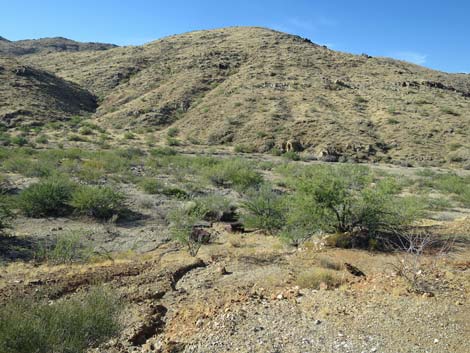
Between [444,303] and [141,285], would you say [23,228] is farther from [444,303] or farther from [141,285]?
[444,303]

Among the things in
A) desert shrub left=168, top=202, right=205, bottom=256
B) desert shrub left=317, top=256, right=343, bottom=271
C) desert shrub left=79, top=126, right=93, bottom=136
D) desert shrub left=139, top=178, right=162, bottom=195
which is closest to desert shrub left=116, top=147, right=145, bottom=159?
desert shrub left=79, top=126, right=93, bottom=136

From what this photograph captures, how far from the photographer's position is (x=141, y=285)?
30.8 ft

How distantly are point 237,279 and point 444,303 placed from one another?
429 centimetres

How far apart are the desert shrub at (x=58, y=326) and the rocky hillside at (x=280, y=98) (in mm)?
Result: 32437

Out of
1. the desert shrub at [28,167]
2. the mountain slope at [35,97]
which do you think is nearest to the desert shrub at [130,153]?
the desert shrub at [28,167]

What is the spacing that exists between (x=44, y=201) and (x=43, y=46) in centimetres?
12001

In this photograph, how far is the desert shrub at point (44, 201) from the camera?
644 inches

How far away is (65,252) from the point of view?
1191 cm

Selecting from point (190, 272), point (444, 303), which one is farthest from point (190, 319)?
point (444, 303)

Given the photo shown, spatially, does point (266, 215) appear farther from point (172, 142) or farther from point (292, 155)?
point (172, 142)

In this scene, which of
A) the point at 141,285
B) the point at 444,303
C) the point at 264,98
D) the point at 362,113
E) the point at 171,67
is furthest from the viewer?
the point at 171,67

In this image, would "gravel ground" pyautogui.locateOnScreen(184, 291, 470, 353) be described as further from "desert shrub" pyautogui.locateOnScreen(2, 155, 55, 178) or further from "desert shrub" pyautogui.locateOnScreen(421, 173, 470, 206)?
"desert shrub" pyautogui.locateOnScreen(2, 155, 55, 178)

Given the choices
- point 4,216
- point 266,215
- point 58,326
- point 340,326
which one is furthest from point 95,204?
point 340,326

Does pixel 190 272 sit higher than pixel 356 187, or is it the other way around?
pixel 356 187
